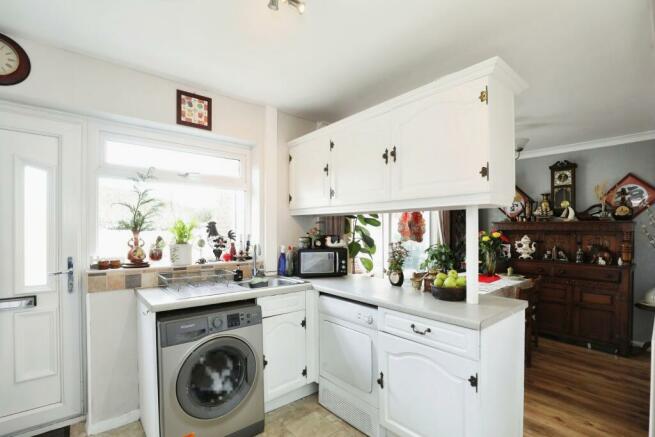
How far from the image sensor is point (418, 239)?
4863mm

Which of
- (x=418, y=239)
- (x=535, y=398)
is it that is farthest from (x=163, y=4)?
(x=418, y=239)

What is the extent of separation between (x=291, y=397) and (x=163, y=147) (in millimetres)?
2200

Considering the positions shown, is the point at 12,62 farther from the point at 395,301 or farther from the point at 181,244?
the point at 395,301

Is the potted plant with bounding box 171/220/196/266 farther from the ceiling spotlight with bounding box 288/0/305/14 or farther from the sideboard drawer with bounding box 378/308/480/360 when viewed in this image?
the ceiling spotlight with bounding box 288/0/305/14

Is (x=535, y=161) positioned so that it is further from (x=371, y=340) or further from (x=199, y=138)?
(x=199, y=138)

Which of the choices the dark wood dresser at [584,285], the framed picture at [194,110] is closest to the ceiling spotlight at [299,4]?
the framed picture at [194,110]

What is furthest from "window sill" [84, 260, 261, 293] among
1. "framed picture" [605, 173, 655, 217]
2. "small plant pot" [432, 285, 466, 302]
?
"framed picture" [605, 173, 655, 217]

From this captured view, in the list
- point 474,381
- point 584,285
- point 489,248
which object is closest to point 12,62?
point 474,381

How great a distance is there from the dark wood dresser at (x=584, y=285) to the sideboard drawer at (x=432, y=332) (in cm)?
317

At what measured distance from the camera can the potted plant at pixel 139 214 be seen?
7.56ft

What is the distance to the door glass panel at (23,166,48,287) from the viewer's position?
2.04 m

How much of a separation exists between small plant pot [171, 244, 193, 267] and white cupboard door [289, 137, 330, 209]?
1030 millimetres

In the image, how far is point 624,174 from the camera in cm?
385

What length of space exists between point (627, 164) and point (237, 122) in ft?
14.7
